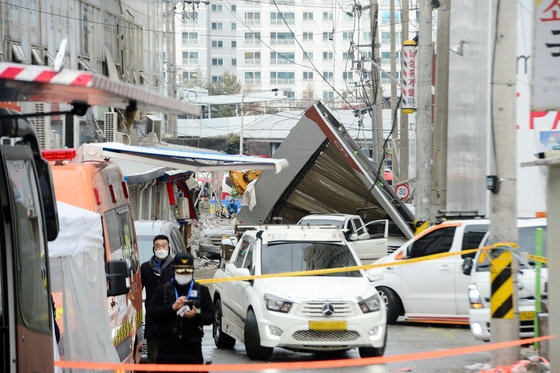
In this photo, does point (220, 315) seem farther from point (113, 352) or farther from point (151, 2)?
point (151, 2)

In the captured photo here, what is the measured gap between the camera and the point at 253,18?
4166 inches

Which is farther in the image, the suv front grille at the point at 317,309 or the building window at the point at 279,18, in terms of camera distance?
the building window at the point at 279,18

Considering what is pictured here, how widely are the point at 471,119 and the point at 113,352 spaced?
15274mm

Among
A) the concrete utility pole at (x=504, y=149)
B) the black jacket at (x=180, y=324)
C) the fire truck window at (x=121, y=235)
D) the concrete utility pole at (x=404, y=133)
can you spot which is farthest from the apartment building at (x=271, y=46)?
the black jacket at (x=180, y=324)

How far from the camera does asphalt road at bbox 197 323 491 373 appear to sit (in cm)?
1174

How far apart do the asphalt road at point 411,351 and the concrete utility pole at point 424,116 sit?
15.6 ft

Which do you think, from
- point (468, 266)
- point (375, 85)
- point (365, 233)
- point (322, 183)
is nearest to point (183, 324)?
point (468, 266)

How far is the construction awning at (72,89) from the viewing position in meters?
3.36

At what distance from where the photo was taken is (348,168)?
26.5 m

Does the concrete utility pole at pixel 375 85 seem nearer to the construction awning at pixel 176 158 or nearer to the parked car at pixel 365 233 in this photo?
A: the parked car at pixel 365 233

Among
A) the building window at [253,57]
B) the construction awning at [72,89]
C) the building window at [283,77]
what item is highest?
the building window at [253,57]

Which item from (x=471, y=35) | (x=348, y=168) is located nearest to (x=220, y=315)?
(x=471, y=35)

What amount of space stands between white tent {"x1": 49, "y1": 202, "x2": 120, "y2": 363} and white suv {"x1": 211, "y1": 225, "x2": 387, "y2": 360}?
4842 millimetres

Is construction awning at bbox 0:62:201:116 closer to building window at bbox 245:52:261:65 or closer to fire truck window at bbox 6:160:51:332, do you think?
fire truck window at bbox 6:160:51:332
